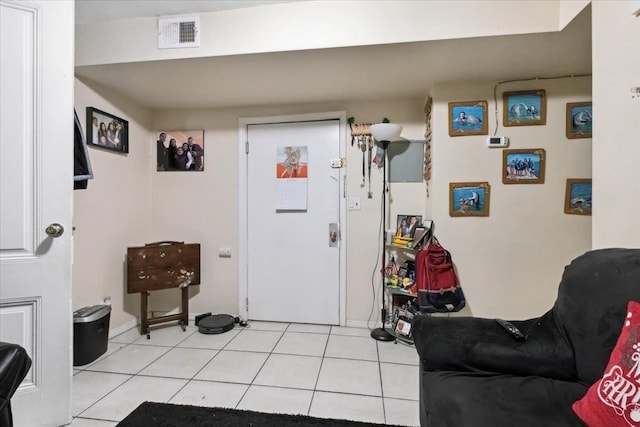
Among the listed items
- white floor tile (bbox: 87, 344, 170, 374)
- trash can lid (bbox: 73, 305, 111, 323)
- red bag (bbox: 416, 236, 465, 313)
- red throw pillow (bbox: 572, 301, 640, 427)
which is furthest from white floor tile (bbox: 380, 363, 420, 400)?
trash can lid (bbox: 73, 305, 111, 323)

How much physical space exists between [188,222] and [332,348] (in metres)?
1.84

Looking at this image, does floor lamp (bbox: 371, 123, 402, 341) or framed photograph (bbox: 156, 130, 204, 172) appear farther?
framed photograph (bbox: 156, 130, 204, 172)

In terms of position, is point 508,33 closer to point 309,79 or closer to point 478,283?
point 309,79

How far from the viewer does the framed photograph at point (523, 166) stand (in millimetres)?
2209

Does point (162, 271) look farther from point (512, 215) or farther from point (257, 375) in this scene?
point (512, 215)

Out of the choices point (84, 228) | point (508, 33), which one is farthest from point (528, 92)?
point (84, 228)

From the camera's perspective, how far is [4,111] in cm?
138

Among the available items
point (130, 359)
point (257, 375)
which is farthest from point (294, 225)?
point (130, 359)

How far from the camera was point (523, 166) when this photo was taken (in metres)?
2.23

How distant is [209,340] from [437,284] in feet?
6.26

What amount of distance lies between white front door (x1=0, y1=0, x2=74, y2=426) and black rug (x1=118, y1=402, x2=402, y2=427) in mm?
356

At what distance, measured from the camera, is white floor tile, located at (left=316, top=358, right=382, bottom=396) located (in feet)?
5.96

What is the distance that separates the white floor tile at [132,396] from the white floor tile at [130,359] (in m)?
0.18

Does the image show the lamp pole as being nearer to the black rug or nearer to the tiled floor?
the tiled floor
